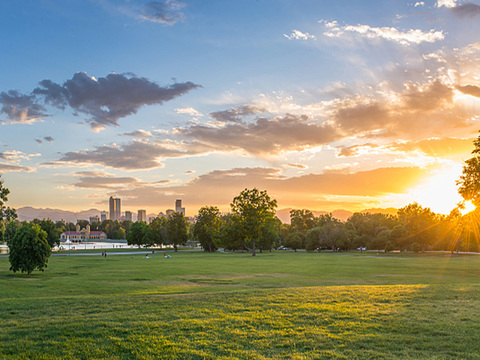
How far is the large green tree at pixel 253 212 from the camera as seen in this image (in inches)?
3246

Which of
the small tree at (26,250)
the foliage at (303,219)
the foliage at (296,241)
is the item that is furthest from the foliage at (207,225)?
the small tree at (26,250)

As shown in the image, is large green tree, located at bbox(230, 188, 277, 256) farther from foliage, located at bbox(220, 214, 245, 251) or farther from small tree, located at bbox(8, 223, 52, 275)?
small tree, located at bbox(8, 223, 52, 275)

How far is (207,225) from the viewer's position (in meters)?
104

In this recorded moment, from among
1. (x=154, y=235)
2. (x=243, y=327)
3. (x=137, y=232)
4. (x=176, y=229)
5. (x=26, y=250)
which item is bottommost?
(x=154, y=235)

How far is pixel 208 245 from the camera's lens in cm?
10619

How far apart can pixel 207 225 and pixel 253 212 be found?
24059 mm

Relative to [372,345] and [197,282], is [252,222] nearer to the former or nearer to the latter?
[197,282]

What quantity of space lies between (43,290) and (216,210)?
279ft

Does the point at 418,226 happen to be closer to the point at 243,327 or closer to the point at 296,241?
the point at 296,241

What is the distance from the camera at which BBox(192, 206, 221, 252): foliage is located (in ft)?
336

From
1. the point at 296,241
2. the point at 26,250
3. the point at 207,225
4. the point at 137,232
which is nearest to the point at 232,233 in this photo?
the point at 207,225

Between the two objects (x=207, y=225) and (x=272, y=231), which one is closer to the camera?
(x=272, y=231)

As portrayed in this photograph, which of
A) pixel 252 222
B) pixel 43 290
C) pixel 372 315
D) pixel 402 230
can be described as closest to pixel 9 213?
pixel 43 290

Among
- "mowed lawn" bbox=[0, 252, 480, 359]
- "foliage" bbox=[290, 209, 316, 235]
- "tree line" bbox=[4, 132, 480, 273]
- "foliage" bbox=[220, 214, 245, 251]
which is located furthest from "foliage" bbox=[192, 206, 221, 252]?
"mowed lawn" bbox=[0, 252, 480, 359]
